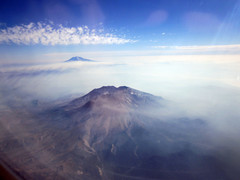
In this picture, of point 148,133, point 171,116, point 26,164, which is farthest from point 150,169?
point 171,116

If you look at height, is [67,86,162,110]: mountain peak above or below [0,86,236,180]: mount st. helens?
above

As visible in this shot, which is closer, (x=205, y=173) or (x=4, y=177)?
(x=4, y=177)

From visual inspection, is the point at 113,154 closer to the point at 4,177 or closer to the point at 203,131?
the point at 203,131

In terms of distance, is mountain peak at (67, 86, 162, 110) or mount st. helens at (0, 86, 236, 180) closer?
mount st. helens at (0, 86, 236, 180)

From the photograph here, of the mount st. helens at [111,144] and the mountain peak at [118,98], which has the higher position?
the mountain peak at [118,98]

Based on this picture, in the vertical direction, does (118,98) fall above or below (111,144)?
above

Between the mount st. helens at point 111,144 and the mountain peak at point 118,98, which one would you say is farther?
the mountain peak at point 118,98

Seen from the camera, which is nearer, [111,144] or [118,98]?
[111,144]

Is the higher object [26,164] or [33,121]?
[26,164]
